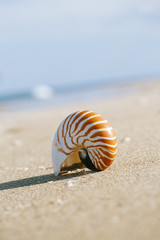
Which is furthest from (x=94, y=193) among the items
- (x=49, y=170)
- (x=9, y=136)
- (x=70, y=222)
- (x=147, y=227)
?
(x=9, y=136)

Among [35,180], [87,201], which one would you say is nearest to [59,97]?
[35,180]

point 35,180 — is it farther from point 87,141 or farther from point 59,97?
point 59,97

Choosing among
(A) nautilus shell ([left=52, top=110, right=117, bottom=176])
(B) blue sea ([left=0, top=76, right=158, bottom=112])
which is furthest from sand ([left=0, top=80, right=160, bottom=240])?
(B) blue sea ([left=0, top=76, right=158, bottom=112])

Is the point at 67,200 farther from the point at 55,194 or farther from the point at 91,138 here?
the point at 91,138

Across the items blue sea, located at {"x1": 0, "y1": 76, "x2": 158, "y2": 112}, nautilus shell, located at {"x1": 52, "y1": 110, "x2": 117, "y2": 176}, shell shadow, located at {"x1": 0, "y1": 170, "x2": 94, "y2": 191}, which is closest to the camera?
nautilus shell, located at {"x1": 52, "y1": 110, "x2": 117, "y2": 176}

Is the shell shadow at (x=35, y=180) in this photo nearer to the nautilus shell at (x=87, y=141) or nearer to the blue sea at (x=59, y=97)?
the nautilus shell at (x=87, y=141)

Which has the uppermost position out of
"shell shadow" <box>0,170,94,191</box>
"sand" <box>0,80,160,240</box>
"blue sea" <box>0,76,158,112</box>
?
"sand" <box>0,80,160,240</box>

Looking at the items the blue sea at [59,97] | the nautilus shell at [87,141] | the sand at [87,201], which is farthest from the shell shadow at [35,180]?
the blue sea at [59,97]

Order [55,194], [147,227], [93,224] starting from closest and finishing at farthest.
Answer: [147,227]
[93,224]
[55,194]

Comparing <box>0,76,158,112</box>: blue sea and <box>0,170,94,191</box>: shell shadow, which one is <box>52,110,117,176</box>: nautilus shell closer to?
<box>0,170,94,191</box>: shell shadow
